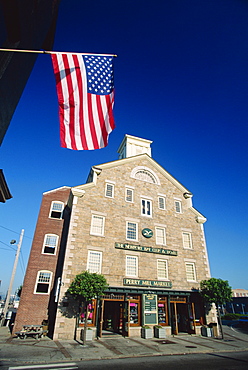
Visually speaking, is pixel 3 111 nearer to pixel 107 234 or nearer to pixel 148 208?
pixel 107 234

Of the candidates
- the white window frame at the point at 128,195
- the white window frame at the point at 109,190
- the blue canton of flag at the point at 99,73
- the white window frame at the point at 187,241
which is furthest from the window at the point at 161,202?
the blue canton of flag at the point at 99,73

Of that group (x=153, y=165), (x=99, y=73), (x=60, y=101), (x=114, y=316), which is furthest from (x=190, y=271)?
(x=60, y=101)

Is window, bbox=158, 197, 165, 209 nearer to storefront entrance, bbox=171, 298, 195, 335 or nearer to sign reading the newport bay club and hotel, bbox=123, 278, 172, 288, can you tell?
sign reading the newport bay club and hotel, bbox=123, 278, 172, 288

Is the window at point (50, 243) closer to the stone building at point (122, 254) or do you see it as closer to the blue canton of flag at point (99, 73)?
the stone building at point (122, 254)

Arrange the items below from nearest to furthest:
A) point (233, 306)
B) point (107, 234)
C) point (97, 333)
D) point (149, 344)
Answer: point (149, 344) → point (97, 333) → point (107, 234) → point (233, 306)

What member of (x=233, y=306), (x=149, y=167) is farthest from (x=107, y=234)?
(x=233, y=306)

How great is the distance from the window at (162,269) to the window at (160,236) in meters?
1.85

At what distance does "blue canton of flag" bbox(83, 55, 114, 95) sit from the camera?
335 inches

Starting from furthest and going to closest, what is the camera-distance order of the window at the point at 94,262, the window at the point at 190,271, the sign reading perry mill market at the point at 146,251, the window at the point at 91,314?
the window at the point at 190,271 < the sign reading perry mill market at the point at 146,251 < the window at the point at 94,262 < the window at the point at 91,314

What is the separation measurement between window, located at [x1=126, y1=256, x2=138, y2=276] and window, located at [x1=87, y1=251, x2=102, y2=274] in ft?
8.77

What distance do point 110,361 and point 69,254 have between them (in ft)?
27.6

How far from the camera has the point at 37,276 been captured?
68.6 ft

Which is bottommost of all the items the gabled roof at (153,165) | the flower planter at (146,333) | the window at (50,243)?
the flower planter at (146,333)

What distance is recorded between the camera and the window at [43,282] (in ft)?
67.6
